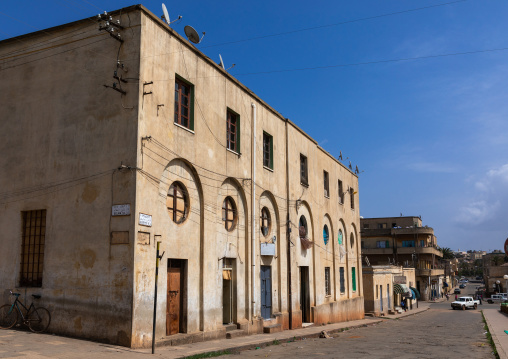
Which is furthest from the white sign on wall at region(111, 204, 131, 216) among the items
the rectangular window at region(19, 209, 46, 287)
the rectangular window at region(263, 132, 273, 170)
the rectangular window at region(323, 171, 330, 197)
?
the rectangular window at region(323, 171, 330, 197)

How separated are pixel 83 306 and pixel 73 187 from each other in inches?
128

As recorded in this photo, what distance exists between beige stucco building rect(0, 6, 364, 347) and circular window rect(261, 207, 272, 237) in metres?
1.77

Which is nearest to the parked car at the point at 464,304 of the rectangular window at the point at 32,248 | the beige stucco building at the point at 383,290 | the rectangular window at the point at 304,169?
the beige stucco building at the point at 383,290

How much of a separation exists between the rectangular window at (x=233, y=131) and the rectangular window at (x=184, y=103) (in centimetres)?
269

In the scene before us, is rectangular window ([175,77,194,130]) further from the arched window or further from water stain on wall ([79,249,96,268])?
the arched window

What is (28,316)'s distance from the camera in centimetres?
1308

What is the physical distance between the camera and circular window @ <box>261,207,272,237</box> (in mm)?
20328

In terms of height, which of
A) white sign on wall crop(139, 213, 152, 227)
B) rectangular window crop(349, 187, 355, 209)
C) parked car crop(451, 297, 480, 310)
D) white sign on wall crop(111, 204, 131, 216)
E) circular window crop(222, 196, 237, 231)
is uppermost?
rectangular window crop(349, 187, 355, 209)

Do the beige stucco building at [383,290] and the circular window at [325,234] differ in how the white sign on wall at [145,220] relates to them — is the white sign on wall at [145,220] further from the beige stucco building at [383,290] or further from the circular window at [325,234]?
the beige stucco building at [383,290]

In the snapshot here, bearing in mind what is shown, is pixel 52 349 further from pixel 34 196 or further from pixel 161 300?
pixel 34 196

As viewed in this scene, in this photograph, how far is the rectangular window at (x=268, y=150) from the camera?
21.1m

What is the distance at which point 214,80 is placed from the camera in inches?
669

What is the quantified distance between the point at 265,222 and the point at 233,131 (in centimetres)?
442

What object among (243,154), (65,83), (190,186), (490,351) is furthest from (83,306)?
(490,351)
